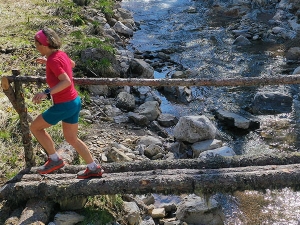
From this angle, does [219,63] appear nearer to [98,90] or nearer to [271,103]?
[271,103]

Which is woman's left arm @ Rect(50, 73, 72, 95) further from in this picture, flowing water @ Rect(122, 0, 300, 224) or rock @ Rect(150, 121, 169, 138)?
rock @ Rect(150, 121, 169, 138)

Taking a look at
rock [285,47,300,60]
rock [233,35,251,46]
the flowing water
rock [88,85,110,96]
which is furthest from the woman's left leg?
rock [233,35,251,46]

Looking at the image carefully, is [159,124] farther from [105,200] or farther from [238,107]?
[105,200]

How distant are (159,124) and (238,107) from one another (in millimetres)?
2105

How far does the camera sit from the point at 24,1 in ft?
41.1

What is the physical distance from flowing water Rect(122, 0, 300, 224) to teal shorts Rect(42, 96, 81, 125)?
259 centimetres

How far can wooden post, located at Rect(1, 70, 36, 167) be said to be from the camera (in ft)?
14.1

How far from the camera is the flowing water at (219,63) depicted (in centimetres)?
560

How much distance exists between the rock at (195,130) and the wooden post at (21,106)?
3.02 m

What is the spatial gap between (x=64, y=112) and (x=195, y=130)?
3428 mm

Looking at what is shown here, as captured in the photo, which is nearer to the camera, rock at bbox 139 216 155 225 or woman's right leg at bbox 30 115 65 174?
woman's right leg at bbox 30 115 65 174

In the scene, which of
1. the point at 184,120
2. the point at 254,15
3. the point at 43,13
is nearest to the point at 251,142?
the point at 184,120

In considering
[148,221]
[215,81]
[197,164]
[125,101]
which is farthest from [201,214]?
[125,101]

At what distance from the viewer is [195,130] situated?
22.6ft
